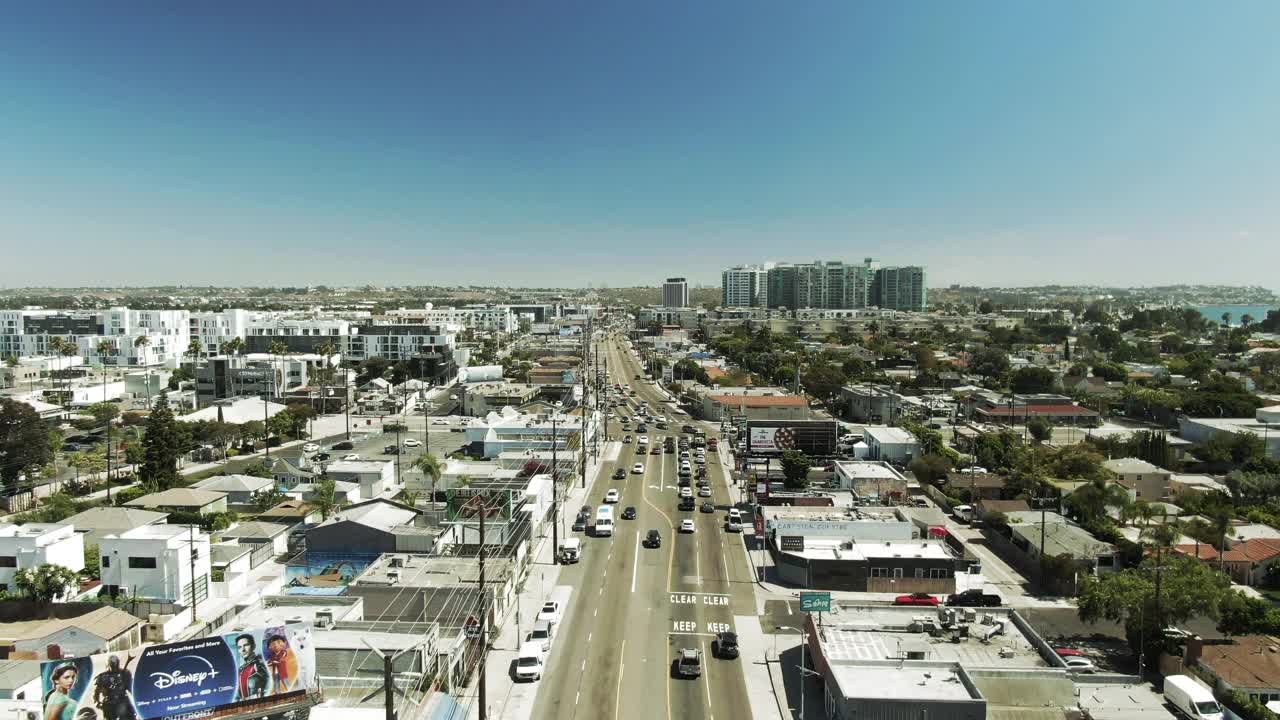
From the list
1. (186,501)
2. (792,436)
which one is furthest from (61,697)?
(792,436)

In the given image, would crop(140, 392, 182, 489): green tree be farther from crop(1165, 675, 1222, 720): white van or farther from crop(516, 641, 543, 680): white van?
crop(1165, 675, 1222, 720): white van

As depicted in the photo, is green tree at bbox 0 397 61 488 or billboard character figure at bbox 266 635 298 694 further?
green tree at bbox 0 397 61 488

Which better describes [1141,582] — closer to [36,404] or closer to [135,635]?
[135,635]

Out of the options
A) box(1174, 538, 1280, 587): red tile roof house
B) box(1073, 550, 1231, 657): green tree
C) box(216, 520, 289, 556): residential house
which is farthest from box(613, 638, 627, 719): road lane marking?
box(1174, 538, 1280, 587): red tile roof house

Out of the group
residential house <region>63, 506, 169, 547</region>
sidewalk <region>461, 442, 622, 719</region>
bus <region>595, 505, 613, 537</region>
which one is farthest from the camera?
bus <region>595, 505, 613, 537</region>

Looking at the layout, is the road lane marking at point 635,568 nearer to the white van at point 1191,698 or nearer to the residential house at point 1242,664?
the white van at point 1191,698

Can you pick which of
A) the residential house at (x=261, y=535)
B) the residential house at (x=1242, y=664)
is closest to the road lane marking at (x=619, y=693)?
the residential house at (x=1242, y=664)

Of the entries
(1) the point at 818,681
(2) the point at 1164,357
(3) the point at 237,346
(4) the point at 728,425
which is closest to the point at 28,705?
(1) the point at 818,681
